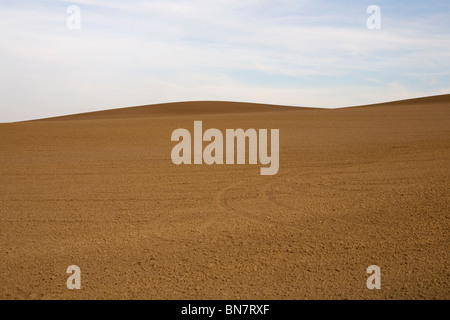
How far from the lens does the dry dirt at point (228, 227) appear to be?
5.12 metres

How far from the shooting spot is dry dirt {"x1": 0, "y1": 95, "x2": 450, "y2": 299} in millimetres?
5117

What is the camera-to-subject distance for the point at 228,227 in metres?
7.13

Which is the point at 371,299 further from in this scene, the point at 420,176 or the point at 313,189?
the point at 420,176

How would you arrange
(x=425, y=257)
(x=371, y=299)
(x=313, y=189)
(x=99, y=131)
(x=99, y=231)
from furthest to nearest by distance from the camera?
(x=99, y=131), (x=313, y=189), (x=99, y=231), (x=425, y=257), (x=371, y=299)

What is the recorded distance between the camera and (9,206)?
8.73m

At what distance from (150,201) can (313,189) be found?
3.87 metres

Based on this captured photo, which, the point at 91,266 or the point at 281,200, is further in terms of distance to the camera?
the point at 281,200

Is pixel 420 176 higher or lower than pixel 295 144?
lower

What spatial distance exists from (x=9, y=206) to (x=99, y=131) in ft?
48.1

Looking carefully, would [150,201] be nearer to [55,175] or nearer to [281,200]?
[281,200]

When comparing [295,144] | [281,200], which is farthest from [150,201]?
[295,144]

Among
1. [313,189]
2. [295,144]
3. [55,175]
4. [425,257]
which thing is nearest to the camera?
[425,257]
